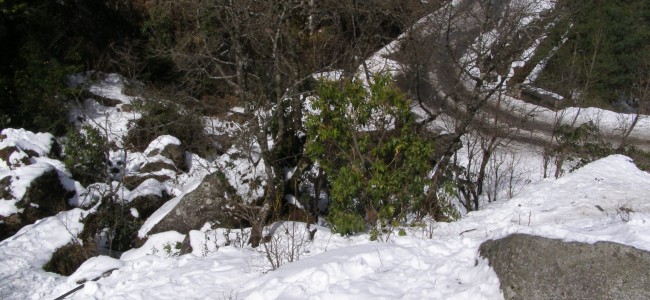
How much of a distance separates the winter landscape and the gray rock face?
1.2 inches

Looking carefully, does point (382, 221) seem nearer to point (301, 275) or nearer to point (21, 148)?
point (301, 275)

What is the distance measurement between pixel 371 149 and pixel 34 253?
5.72 meters

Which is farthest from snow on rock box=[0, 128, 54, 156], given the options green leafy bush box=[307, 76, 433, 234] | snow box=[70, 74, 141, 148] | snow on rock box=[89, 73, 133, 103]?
green leafy bush box=[307, 76, 433, 234]

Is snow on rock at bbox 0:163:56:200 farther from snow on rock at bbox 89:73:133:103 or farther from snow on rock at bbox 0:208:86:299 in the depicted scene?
snow on rock at bbox 89:73:133:103

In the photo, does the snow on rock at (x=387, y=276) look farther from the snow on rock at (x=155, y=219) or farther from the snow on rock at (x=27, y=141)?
the snow on rock at (x=27, y=141)

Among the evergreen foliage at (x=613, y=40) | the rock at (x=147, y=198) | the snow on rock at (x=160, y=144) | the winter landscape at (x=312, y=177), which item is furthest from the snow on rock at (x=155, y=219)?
the evergreen foliage at (x=613, y=40)

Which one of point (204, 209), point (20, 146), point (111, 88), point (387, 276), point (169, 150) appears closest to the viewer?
point (387, 276)

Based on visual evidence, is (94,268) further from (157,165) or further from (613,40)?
(613,40)

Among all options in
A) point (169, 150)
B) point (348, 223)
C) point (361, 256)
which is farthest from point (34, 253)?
point (361, 256)

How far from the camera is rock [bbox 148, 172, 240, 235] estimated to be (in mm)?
9641

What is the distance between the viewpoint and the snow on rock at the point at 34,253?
8570mm

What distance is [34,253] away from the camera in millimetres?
9516

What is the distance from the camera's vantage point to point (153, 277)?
24.4 ft

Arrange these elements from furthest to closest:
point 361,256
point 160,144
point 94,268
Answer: point 160,144 < point 94,268 < point 361,256
